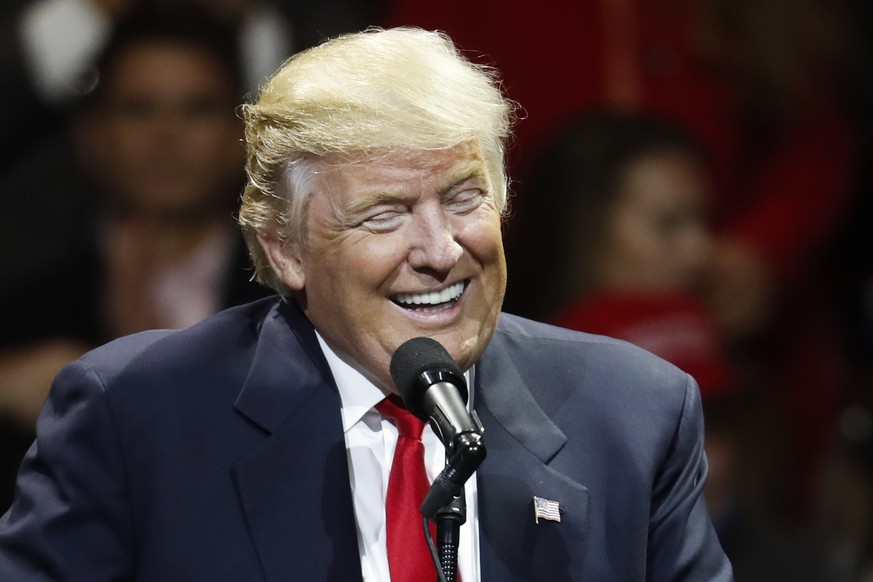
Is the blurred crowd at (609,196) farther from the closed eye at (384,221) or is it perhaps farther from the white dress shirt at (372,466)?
the closed eye at (384,221)

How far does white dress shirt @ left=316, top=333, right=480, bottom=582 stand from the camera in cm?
186

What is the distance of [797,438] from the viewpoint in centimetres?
417

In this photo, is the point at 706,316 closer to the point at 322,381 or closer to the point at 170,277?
the point at 170,277

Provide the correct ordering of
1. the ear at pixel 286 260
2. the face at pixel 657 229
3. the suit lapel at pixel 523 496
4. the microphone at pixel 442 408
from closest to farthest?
the microphone at pixel 442 408
the suit lapel at pixel 523 496
the ear at pixel 286 260
the face at pixel 657 229

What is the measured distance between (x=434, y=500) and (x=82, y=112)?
7.56 ft

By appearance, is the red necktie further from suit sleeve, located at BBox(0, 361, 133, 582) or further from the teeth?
suit sleeve, located at BBox(0, 361, 133, 582)

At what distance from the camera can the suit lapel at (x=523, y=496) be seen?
1848mm

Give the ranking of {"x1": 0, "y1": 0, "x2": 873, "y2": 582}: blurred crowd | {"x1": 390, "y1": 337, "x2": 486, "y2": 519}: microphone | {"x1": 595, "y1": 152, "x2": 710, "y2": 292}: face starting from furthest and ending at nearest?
{"x1": 595, "y1": 152, "x2": 710, "y2": 292}: face < {"x1": 0, "y1": 0, "x2": 873, "y2": 582}: blurred crowd < {"x1": 390, "y1": 337, "x2": 486, "y2": 519}: microphone

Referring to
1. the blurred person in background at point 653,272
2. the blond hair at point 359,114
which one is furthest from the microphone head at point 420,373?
the blurred person in background at point 653,272

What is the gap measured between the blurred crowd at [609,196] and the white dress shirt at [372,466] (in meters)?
1.48

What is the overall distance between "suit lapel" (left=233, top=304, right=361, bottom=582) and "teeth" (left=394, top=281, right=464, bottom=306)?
0.59ft

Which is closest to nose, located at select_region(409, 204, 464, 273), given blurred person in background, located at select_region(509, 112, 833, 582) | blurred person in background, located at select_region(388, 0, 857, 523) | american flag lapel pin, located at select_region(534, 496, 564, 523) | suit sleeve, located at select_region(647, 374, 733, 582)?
american flag lapel pin, located at select_region(534, 496, 564, 523)

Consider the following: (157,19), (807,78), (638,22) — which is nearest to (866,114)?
(807,78)

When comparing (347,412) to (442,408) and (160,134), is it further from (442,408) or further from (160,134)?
(160,134)
